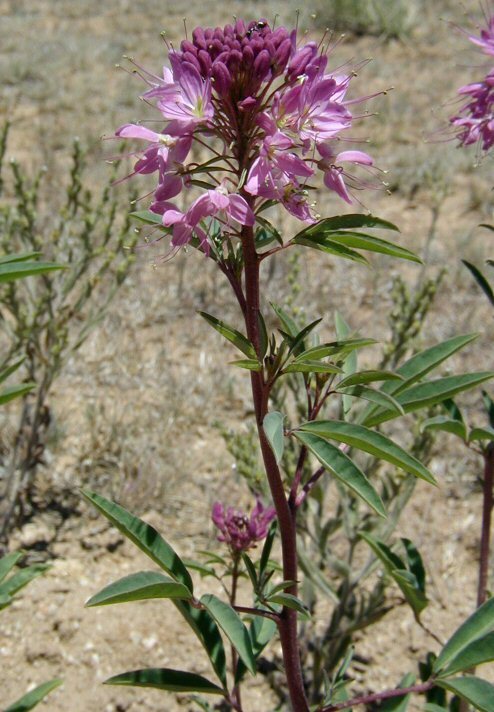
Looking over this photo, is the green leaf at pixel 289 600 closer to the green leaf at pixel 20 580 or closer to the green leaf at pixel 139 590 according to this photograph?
the green leaf at pixel 139 590

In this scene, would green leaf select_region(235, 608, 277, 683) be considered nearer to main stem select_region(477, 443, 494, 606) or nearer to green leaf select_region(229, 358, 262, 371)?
main stem select_region(477, 443, 494, 606)

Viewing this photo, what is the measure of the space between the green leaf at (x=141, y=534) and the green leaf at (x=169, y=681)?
179 millimetres

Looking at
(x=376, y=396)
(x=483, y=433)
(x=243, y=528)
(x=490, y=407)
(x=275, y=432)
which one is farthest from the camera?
(x=243, y=528)

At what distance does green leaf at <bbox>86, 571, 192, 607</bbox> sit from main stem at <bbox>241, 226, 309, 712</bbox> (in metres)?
0.20

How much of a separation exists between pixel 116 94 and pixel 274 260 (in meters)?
3.42

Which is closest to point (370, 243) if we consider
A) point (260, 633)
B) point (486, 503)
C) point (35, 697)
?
point (486, 503)

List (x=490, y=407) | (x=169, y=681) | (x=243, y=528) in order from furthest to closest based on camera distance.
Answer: (x=243, y=528), (x=490, y=407), (x=169, y=681)

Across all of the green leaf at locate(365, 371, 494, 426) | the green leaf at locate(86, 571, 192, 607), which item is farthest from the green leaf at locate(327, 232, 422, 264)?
the green leaf at locate(86, 571, 192, 607)

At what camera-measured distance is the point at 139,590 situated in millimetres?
1183

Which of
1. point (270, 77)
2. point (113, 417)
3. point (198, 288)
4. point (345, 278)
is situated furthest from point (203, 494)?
point (270, 77)

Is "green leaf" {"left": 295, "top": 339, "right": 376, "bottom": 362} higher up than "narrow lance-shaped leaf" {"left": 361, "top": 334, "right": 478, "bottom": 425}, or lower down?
lower down

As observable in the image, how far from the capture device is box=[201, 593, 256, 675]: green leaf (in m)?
1.30

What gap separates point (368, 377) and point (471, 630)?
0.54 metres

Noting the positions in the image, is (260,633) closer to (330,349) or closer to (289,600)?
(289,600)
